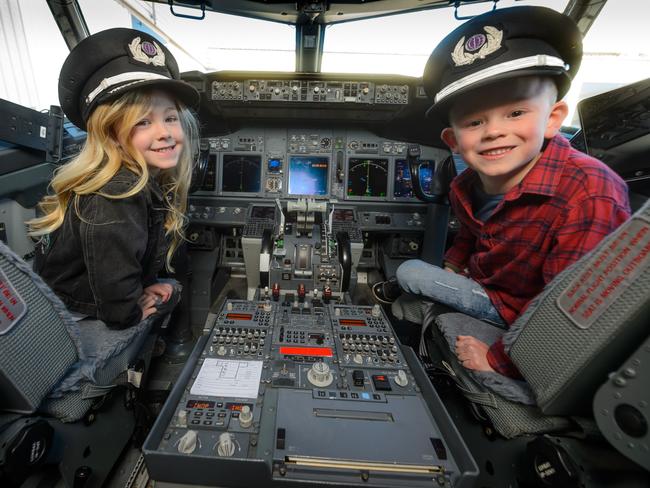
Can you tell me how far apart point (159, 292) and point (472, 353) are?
1.31m

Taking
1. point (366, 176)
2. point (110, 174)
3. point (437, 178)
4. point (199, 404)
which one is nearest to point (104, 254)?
point (110, 174)

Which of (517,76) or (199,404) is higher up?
(517,76)

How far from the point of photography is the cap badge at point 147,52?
3.60 feet

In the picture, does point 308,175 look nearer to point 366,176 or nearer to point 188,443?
point 366,176

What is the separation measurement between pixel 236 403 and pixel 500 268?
1.10 metres

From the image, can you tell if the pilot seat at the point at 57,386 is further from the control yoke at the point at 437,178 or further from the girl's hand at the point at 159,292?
the control yoke at the point at 437,178

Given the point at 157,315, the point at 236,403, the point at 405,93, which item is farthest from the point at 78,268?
the point at 405,93

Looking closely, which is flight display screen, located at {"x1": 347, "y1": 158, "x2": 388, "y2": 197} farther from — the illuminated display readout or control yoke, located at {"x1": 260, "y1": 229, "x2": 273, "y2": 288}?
the illuminated display readout

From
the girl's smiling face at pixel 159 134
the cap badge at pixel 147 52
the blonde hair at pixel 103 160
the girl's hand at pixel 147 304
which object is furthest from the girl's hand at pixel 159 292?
the cap badge at pixel 147 52

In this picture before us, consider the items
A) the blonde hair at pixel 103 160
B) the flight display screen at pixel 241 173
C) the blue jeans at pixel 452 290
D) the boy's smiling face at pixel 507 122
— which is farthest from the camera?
the flight display screen at pixel 241 173

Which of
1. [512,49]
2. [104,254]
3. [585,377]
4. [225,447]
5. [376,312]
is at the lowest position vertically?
[225,447]

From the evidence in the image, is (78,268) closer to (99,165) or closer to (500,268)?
(99,165)

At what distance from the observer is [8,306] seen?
70cm

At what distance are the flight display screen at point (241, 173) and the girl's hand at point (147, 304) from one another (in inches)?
63.6
